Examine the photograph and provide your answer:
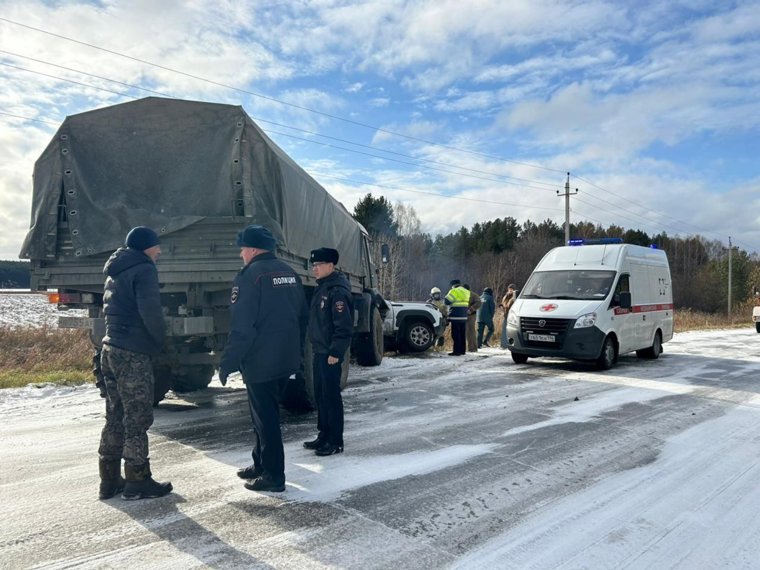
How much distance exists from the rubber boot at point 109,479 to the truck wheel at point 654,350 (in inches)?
465

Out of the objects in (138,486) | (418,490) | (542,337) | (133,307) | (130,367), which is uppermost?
(133,307)

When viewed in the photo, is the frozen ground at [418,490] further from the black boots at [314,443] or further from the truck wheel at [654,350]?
the truck wheel at [654,350]

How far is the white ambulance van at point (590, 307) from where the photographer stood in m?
10.5

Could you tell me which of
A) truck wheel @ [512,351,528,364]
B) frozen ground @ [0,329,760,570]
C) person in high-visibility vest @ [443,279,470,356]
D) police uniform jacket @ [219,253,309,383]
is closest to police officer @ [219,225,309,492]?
police uniform jacket @ [219,253,309,383]

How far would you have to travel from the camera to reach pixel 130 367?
3947 millimetres

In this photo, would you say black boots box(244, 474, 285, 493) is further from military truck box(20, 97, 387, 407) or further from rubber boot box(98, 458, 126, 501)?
military truck box(20, 97, 387, 407)

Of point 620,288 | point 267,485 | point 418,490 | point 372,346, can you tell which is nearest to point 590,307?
point 620,288

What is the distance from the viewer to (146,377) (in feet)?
13.2

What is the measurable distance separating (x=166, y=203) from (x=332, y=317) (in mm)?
2355

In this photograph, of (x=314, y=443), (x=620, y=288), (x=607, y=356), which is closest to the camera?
(x=314, y=443)

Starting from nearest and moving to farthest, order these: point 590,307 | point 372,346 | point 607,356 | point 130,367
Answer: point 130,367, point 590,307, point 607,356, point 372,346

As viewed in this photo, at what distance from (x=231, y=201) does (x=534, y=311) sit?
706 centimetres

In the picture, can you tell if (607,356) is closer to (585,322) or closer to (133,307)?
(585,322)

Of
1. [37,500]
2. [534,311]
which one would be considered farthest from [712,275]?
[37,500]
